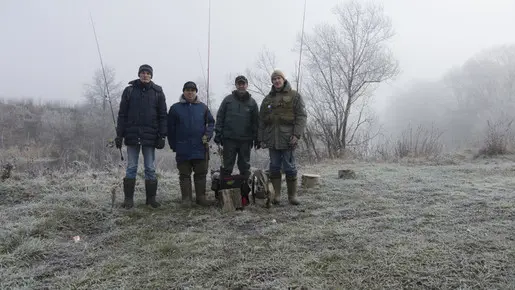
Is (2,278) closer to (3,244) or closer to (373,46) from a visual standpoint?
(3,244)

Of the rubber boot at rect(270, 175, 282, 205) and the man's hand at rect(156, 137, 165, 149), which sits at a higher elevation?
the man's hand at rect(156, 137, 165, 149)

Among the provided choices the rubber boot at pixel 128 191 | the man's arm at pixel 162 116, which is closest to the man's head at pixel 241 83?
the man's arm at pixel 162 116

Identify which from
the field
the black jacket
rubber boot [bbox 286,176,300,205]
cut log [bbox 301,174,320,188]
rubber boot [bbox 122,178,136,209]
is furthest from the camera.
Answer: cut log [bbox 301,174,320,188]

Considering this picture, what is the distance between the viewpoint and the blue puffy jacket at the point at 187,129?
14.1 feet

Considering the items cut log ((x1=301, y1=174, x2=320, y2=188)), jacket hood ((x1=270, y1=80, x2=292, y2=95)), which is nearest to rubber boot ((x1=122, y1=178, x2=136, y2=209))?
jacket hood ((x1=270, y1=80, x2=292, y2=95))

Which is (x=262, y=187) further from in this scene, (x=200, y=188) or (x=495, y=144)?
(x=495, y=144)

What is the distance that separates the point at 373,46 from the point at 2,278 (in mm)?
15254

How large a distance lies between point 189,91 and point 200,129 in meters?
0.52

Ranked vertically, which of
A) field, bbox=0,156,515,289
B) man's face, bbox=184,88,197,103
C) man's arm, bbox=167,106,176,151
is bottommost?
field, bbox=0,156,515,289

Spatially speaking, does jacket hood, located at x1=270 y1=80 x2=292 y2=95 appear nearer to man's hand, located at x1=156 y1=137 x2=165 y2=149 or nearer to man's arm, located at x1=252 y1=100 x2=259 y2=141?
man's arm, located at x1=252 y1=100 x2=259 y2=141

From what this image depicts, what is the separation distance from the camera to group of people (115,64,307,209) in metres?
4.07

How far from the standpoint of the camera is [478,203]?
4.06 meters

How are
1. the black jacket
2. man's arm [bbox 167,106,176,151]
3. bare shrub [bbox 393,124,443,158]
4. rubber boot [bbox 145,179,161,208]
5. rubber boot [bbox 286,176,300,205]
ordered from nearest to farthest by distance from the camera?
1. the black jacket
2. rubber boot [bbox 145,179,161,208]
3. man's arm [bbox 167,106,176,151]
4. rubber boot [bbox 286,176,300,205]
5. bare shrub [bbox 393,124,443,158]

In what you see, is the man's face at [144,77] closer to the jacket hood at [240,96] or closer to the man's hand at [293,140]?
the jacket hood at [240,96]
